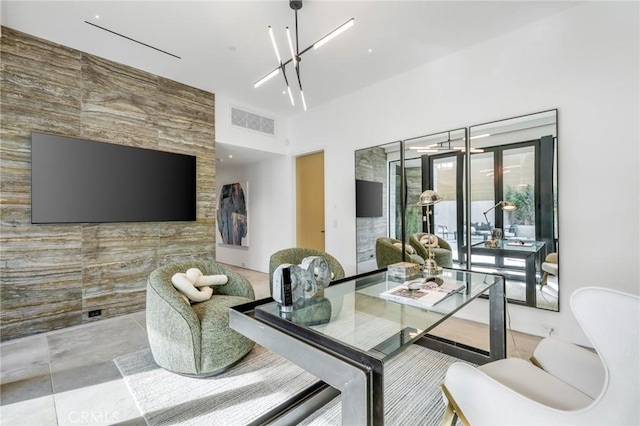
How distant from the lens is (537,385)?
1.17 m

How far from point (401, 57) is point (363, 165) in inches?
57.4

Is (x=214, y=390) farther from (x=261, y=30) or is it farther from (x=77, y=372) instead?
(x=261, y=30)

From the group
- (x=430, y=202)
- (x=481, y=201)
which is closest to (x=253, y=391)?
(x=430, y=202)

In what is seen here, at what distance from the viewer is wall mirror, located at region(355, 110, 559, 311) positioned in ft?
8.96

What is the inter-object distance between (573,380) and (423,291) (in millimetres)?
694

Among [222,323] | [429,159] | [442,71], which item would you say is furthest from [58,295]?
[442,71]

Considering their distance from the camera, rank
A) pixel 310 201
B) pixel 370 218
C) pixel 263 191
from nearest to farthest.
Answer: pixel 370 218
pixel 310 201
pixel 263 191

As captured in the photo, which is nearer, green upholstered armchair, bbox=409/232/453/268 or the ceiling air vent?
green upholstered armchair, bbox=409/232/453/268

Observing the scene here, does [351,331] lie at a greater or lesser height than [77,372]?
greater

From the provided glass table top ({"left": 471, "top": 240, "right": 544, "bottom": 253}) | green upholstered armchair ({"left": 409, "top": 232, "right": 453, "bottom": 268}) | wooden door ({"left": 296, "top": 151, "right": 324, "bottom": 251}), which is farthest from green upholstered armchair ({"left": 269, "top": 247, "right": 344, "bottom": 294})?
wooden door ({"left": 296, "top": 151, "right": 324, "bottom": 251})

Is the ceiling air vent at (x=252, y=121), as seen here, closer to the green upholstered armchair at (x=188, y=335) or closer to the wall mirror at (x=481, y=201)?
the wall mirror at (x=481, y=201)

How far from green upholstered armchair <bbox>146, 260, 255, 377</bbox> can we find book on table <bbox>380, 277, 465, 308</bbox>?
1.26 meters

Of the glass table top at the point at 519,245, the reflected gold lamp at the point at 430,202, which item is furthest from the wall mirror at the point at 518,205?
the reflected gold lamp at the point at 430,202

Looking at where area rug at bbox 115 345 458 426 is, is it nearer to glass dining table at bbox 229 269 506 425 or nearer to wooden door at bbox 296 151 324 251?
glass dining table at bbox 229 269 506 425
